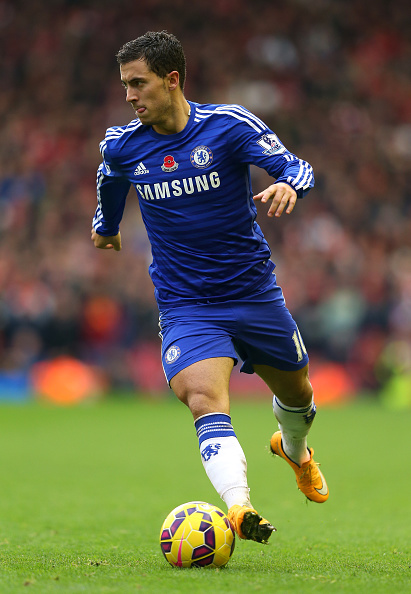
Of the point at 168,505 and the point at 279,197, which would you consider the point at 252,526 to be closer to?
the point at 279,197

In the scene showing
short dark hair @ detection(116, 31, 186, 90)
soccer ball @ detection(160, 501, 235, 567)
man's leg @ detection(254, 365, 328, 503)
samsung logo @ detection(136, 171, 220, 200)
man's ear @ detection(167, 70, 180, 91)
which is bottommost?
soccer ball @ detection(160, 501, 235, 567)

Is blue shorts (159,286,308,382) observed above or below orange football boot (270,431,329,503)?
above

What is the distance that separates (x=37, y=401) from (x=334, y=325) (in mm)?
5667

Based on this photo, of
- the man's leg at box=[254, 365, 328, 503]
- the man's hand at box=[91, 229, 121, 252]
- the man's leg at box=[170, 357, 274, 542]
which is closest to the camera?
the man's leg at box=[170, 357, 274, 542]

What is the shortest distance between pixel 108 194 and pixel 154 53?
3.09ft

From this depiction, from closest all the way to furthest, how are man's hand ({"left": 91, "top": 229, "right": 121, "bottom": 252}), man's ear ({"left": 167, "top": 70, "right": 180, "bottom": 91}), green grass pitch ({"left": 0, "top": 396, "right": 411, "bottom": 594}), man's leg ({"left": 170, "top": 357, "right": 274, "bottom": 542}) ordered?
green grass pitch ({"left": 0, "top": 396, "right": 411, "bottom": 594}) < man's leg ({"left": 170, "top": 357, "right": 274, "bottom": 542}) < man's ear ({"left": 167, "top": 70, "right": 180, "bottom": 91}) < man's hand ({"left": 91, "top": 229, "right": 121, "bottom": 252})

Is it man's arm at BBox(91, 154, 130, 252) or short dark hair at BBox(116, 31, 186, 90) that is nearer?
short dark hair at BBox(116, 31, 186, 90)

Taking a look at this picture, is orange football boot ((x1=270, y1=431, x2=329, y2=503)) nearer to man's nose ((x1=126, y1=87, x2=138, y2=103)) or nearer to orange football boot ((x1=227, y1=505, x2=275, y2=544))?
orange football boot ((x1=227, y1=505, x2=275, y2=544))

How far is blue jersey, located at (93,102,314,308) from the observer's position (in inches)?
189

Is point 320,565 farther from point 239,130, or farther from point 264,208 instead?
point 264,208

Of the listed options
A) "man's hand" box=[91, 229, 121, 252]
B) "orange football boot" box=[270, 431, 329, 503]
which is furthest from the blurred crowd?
"man's hand" box=[91, 229, 121, 252]

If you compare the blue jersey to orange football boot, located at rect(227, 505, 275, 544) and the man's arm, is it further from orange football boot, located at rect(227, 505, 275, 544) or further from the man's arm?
orange football boot, located at rect(227, 505, 275, 544)

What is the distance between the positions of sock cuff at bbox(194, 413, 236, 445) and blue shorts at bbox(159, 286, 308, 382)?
1.02 ft

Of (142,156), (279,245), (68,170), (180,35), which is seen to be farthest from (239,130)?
(180,35)
